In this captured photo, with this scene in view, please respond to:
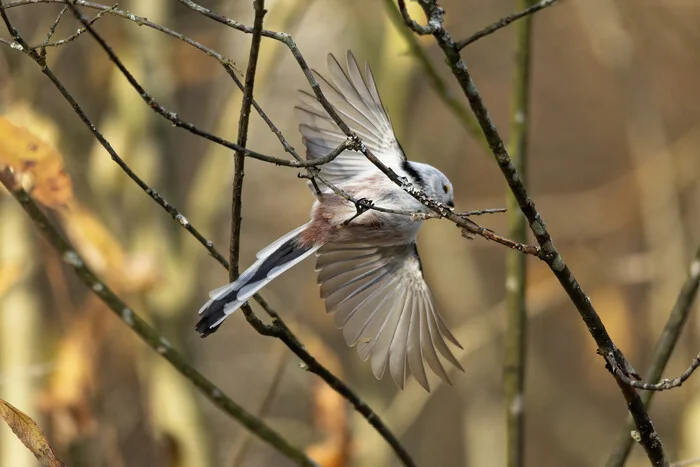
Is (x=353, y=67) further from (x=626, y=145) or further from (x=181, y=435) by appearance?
(x=626, y=145)

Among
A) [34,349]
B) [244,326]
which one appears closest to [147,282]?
[34,349]

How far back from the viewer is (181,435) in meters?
2.41

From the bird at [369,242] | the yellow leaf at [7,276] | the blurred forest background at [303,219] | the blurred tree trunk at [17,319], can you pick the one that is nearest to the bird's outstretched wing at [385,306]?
the bird at [369,242]

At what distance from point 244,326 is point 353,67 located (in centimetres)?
415

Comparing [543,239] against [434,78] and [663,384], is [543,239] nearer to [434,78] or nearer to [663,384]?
[663,384]

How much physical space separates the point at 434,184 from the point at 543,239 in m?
0.72

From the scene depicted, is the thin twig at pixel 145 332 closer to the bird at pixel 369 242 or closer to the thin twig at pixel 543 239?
the bird at pixel 369 242

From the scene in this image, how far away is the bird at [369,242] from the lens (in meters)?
1.62

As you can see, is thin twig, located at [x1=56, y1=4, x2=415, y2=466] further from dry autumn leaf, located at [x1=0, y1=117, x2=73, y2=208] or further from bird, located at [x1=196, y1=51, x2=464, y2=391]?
dry autumn leaf, located at [x1=0, y1=117, x2=73, y2=208]

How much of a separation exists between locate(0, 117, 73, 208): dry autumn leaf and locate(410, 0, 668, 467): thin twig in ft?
2.49

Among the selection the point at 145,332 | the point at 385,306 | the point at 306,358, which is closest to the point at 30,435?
the point at 145,332

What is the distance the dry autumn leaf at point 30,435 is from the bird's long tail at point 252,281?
0.91 feet

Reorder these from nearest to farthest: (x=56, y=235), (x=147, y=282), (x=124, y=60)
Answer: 1. (x=56, y=235)
2. (x=147, y=282)
3. (x=124, y=60)

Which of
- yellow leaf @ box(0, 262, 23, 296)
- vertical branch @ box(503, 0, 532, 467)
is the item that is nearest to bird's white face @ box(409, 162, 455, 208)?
vertical branch @ box(503, 0, 532, 467)
